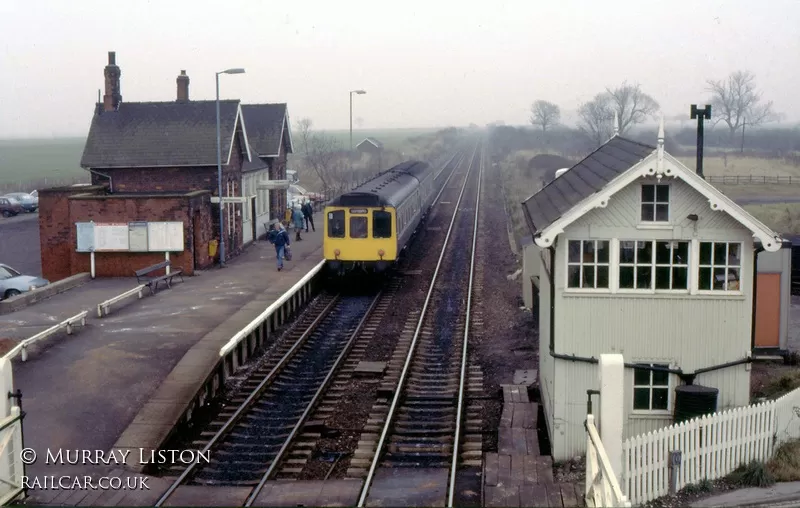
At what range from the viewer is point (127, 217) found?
24.6 metres

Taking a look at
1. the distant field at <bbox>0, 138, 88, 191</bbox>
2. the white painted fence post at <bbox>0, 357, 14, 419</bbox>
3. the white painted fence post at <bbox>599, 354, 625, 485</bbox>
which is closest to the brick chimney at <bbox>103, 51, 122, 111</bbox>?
the white painted fence post at <bbox>0, 357, 14, 419</bbox>

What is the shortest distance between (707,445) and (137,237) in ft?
59.5

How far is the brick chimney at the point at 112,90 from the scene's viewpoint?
30.5 meters

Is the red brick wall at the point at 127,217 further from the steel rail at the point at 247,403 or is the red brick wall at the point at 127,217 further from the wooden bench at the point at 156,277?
the steel rail at the point at 247,403

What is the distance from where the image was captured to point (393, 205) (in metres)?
24.1

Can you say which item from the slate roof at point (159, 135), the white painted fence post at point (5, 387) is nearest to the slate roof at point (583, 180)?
the white painted fence post at point (5, 387)

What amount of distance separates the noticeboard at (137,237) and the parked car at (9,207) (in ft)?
87.3

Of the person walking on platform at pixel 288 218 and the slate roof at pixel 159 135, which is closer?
the slate roof at pixel 159 135

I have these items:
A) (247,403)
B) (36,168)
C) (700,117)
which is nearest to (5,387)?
(247,403)

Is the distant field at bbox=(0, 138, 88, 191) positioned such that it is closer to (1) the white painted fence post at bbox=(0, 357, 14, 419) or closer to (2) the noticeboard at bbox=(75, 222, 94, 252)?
(2) the noticeboard at bbox=(75, 222, 94, 252)

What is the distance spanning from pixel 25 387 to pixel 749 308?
33.9 ft

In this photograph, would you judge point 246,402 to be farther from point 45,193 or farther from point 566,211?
point 45,193

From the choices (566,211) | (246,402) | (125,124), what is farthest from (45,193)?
(566,211)

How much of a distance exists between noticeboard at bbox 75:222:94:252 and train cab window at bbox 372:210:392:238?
7621 millimetres
